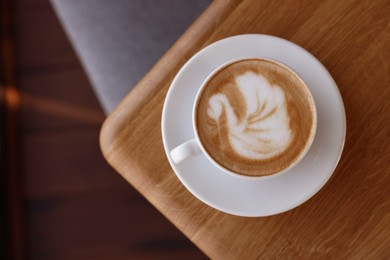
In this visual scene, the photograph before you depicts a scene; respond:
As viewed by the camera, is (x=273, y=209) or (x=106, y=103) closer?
(x=273, y=209)

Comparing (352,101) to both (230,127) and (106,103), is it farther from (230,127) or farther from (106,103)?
(106,103)

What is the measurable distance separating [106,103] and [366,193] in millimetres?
533

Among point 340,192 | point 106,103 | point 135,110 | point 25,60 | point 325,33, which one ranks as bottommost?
point 25,60

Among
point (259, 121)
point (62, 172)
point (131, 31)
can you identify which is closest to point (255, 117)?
point (259, 121)

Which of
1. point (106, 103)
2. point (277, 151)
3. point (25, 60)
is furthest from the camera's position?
point (25, 60)

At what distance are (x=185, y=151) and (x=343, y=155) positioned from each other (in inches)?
9.3

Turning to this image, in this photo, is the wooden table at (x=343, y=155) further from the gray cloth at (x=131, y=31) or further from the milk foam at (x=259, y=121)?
the gray cloth at (x=131, y=31)

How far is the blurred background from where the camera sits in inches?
51.8

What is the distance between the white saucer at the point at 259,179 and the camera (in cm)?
66

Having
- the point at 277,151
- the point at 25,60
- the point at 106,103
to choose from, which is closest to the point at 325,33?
the point at 277,151

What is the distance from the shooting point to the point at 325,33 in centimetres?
69

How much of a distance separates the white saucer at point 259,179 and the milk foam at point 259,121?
0.05 m

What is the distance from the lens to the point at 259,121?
65 cm

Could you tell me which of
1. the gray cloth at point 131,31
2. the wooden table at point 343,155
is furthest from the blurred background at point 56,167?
the wooden table at point 343,155
